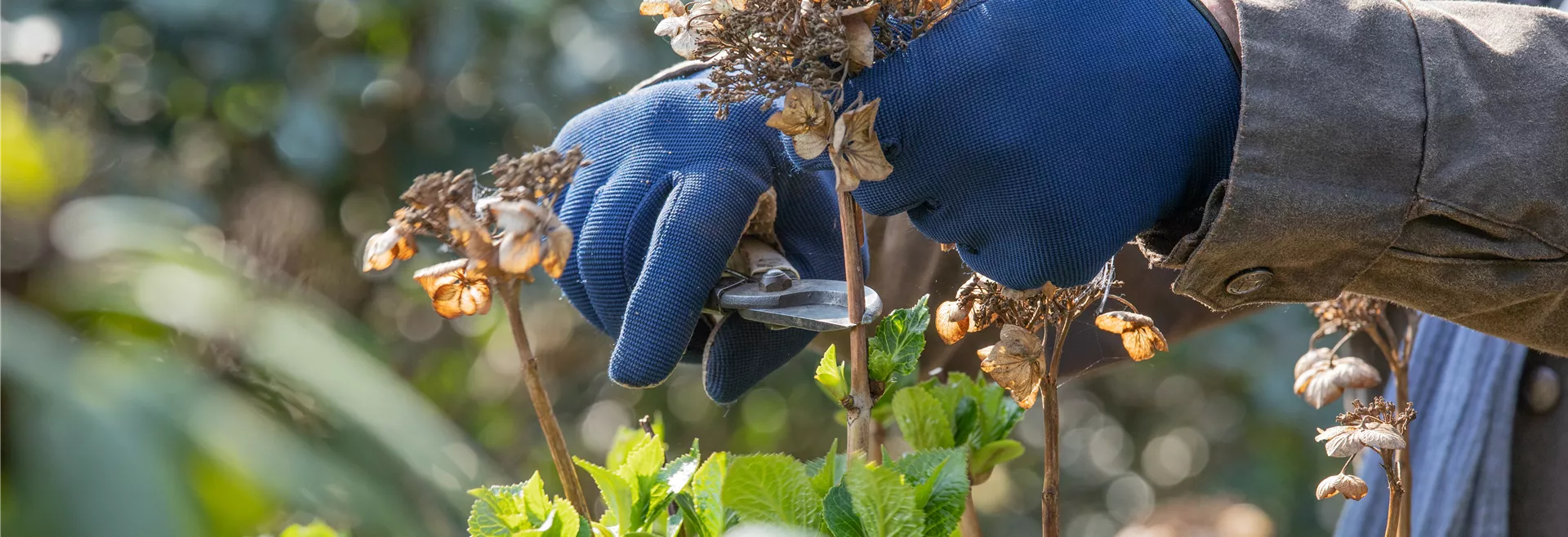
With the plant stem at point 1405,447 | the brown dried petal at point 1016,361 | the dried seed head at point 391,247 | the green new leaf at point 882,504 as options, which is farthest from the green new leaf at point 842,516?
the plant stem at point 1405,447

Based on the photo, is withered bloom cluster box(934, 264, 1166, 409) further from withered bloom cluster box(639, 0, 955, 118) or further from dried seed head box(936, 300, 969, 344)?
withered bloom cluster box(639, 0, 955, 118)

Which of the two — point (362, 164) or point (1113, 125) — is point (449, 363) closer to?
point (362, 164)

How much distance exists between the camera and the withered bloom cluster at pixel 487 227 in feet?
1.48

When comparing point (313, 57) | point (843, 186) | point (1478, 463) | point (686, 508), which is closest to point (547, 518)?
point (686, 508)

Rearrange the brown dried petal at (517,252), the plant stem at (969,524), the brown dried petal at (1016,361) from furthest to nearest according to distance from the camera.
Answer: the plant stem at (969,524) → the brown dried petal at (1016,361) → the brown dried petal at (517,252)

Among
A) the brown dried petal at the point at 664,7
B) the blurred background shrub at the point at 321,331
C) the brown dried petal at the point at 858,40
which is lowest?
the blurred background shrub at the point at 321,331

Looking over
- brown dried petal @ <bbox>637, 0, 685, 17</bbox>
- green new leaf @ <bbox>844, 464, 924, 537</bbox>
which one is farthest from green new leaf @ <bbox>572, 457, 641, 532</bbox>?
brown dried petal @ <bbox>637, 0, 685, 17</bbox>

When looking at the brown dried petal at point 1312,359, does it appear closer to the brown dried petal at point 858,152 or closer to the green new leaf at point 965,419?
the green new leaf at point 965,419

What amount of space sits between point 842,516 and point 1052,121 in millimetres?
200

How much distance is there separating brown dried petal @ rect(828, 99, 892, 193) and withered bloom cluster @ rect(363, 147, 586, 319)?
4.5 inches

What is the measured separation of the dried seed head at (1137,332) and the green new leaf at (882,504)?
17 centimetres

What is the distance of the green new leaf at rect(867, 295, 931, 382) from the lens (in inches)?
21.5

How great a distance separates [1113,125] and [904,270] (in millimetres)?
Answer: 431

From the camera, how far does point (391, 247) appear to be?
1.63 ft
